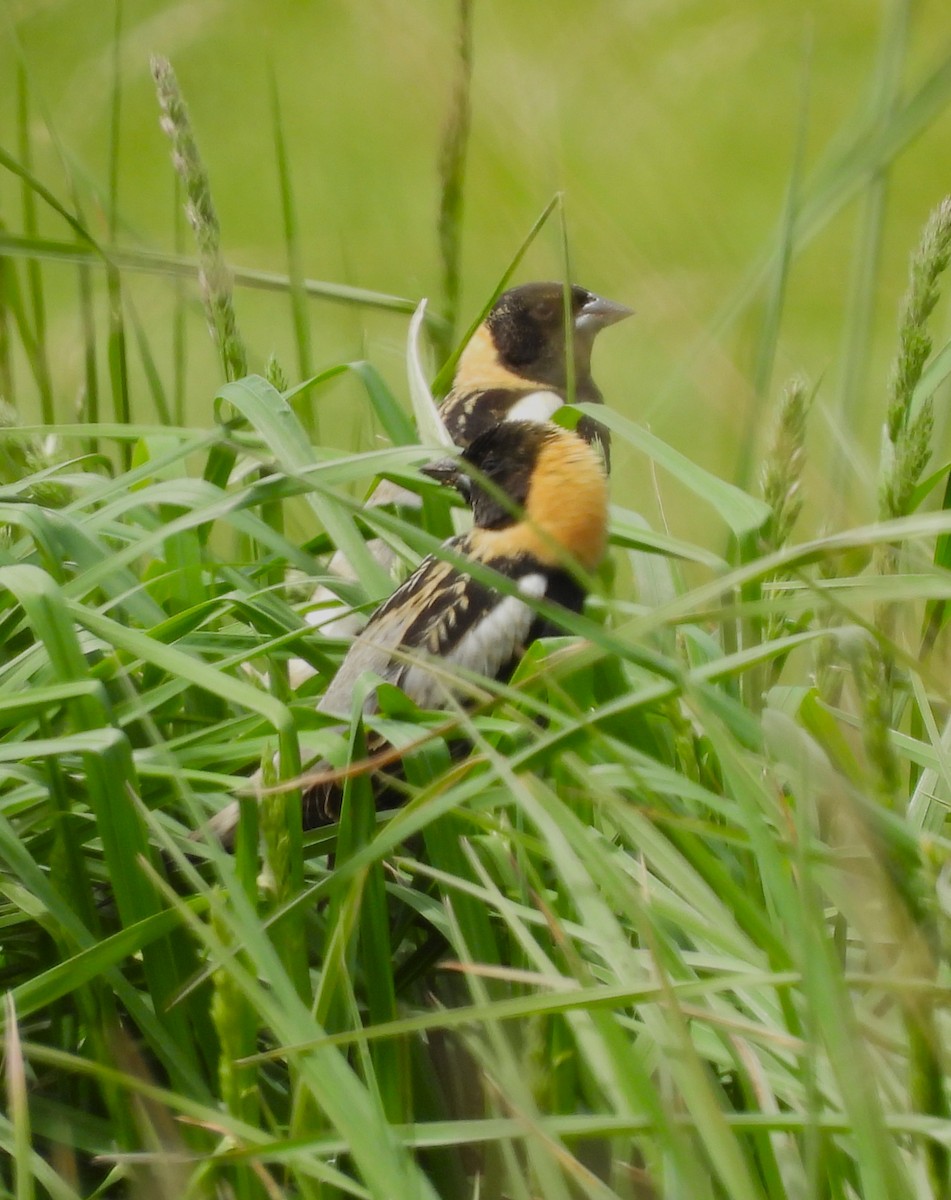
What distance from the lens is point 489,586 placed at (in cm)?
129

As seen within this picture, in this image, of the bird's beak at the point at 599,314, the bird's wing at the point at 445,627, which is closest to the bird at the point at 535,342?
the bird's beak at the point at 599,314

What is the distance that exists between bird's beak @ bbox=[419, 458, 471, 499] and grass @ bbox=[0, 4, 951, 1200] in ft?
0.49

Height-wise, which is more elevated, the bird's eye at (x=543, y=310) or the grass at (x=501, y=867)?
the bird's eye at (x=543, y=310)

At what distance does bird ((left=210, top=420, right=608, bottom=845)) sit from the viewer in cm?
131

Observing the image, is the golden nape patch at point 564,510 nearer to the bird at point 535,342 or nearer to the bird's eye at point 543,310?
the bird at point 535,342

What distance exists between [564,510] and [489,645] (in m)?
0.25

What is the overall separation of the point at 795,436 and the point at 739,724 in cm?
19

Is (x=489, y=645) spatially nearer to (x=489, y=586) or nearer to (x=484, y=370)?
(x=489, y=586)

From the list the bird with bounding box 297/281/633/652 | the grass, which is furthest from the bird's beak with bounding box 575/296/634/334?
the grass

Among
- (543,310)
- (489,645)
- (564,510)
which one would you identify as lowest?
(489,645)

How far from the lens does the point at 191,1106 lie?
2.60ft

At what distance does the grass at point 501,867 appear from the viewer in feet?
2.24

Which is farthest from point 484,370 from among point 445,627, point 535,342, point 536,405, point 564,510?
point 445,627

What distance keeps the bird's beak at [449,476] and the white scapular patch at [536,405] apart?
0.80 meters
